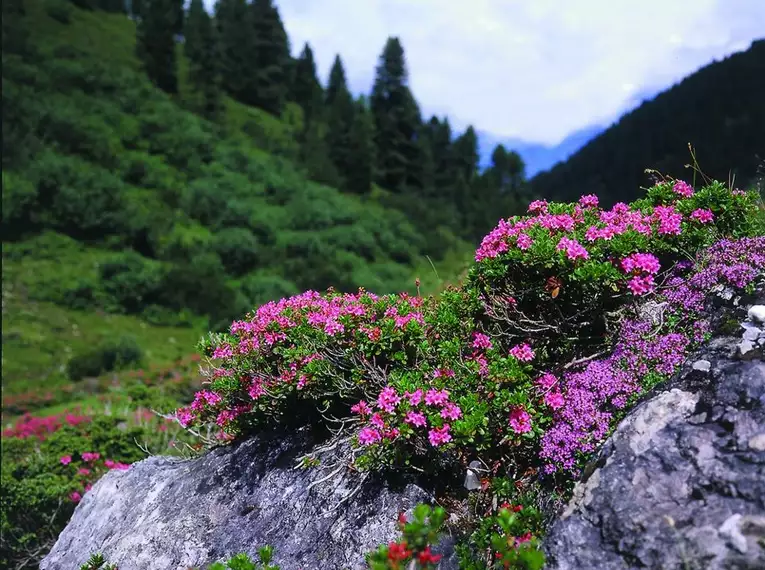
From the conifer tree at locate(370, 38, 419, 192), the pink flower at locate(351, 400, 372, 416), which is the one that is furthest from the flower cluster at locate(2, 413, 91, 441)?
the conifer tree at locate(370, 38, 419, 192)

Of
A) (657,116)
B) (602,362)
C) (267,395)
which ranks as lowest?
(267,395)

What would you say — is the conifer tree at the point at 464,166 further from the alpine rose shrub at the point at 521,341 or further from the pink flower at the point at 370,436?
the pink flower at the point at 370,436

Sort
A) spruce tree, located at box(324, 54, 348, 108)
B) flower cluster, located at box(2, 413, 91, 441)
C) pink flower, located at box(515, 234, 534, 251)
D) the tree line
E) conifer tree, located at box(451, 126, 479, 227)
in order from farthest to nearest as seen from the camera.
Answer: spruce tree, located at box(324, 54, 348, 108)
conifer tree, located at box(451, 126, 479, 227)
the tree line
flower cluster, located at box(2, 413, 91, 441)
pink flower, located at box(515, 234, 534, 251)

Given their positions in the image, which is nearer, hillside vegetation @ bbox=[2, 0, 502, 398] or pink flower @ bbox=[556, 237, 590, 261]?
pink flower @ bbox=[556, 237, 590, 261]

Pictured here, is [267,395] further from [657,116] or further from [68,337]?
[657,116]

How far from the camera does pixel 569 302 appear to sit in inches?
151

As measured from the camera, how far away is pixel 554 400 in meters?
3.40

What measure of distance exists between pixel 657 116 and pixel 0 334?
50.1 meters

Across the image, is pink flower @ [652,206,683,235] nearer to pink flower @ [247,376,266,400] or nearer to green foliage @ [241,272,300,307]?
pink flower @ [247,376,266,400]

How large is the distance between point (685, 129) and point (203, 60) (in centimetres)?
3979

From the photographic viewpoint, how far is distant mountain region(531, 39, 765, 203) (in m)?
32.7

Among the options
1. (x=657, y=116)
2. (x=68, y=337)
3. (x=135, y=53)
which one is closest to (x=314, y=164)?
(x=135, y=53)

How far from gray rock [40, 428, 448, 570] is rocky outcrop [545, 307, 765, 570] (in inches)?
37.0

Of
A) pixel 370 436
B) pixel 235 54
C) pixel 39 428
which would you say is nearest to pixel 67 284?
pixel 39 428
